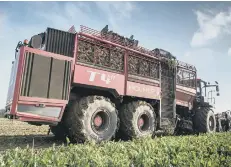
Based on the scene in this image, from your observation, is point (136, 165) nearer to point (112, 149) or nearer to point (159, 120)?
point (112, 149)

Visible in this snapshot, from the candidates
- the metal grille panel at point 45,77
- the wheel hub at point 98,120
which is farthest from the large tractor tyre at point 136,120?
the metal grille panel at point 45,77

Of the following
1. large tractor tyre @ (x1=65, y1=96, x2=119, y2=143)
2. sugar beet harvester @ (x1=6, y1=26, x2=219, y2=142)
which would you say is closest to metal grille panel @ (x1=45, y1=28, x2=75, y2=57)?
sugar beet harvester @ (x1=6, y1=26, x2=219, y2=142)

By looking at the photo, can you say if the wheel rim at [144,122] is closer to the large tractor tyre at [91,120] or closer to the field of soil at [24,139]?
the large tractor tyre at [91,120]

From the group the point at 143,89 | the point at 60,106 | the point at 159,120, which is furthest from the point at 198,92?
the point at 60,106

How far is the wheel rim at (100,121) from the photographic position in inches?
284

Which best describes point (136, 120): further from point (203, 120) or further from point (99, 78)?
point (203, 120)

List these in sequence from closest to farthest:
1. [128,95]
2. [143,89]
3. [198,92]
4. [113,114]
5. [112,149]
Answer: [112,149], [113,114], [128,95], [143,89], [198,92]

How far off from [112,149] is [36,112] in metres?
3.24

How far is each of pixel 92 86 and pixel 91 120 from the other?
0.98 metres

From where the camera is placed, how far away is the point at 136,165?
2.73m

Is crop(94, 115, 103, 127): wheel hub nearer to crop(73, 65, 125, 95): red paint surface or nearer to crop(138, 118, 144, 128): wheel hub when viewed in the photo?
crop(73, 65, 125, 95): red paint surface

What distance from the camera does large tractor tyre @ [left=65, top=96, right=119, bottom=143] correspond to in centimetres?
675

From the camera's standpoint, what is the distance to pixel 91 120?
276 inches

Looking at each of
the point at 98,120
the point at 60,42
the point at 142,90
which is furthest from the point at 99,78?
the point at 142,90
